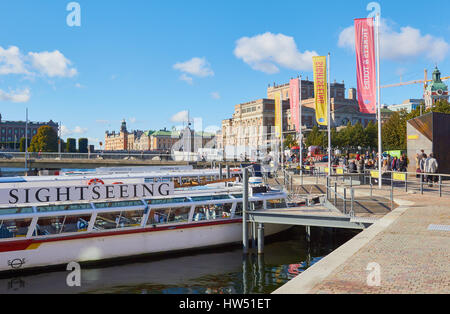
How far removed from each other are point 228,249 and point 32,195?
10248mm

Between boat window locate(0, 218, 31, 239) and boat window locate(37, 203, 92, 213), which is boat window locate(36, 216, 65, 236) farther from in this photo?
boat window locate(0, 218, 31, 239)

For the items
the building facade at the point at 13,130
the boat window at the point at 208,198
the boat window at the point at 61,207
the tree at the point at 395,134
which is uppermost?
the building facade at the point at 13,130

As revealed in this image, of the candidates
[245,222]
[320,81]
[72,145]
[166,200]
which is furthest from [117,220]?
[72,145]

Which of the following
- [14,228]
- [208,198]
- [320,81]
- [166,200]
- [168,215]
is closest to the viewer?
[14,228]

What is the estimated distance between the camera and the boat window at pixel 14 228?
18.0 m

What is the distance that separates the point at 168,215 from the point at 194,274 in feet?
14.6

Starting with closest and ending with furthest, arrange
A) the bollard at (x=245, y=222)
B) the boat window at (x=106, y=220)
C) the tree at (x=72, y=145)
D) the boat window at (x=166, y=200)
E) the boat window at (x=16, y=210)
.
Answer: the boat window at (x=16, y=210)
the boat window at (x=106, y=220)
the bollard at (x=245, y=222)
the boat window at (x=166, y=200)
the tree at (x=72, y=145)

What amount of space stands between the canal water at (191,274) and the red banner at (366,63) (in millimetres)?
10270

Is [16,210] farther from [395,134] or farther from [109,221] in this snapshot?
[395,134]

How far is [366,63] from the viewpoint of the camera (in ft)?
88.6

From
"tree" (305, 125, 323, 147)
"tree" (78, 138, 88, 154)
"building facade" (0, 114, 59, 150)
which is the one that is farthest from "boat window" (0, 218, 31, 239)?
"building facade" (0, 114, 59, 150)

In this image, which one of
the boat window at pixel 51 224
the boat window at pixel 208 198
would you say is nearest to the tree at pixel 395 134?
the boat window at pixel 208 198

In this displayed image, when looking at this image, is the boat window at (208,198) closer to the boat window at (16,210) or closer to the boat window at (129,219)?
the boat window at (129,219)

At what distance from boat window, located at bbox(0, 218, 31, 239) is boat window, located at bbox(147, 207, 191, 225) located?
18.7ft
